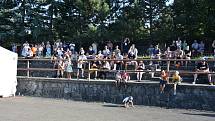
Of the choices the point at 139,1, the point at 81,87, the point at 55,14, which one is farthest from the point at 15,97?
the point at 55,14

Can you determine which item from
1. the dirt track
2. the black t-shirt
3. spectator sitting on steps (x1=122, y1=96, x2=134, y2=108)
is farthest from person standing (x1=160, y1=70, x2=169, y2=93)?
the black t-shirt

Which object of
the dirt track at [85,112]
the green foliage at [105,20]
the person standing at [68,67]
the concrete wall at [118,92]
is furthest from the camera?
the green foliage at [105,20]

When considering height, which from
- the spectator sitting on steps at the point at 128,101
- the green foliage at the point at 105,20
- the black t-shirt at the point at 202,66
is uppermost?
the green foliage at the point at 105,20

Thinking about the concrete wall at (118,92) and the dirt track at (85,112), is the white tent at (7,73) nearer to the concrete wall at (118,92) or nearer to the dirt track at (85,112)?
the concrete wall at (118,92)

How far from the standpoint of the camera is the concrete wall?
20.5 meters

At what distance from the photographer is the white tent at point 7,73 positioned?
2570cm

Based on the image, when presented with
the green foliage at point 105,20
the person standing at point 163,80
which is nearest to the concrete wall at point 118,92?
the person standing at point 163,80

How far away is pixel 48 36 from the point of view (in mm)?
44625

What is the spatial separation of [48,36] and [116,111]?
2569 cm

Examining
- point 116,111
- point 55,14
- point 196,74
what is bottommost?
point 116,111

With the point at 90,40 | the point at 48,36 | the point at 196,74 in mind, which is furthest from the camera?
the point at 48,36

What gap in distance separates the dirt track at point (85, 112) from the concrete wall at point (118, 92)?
57cm

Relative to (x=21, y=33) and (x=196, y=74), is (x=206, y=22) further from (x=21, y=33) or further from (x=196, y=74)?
(x=21, y=33)

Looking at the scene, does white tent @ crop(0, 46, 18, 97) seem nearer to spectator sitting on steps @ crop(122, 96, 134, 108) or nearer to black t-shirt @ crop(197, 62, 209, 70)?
spectator sitting on steps @ crop(122, 96, 134, 108)
